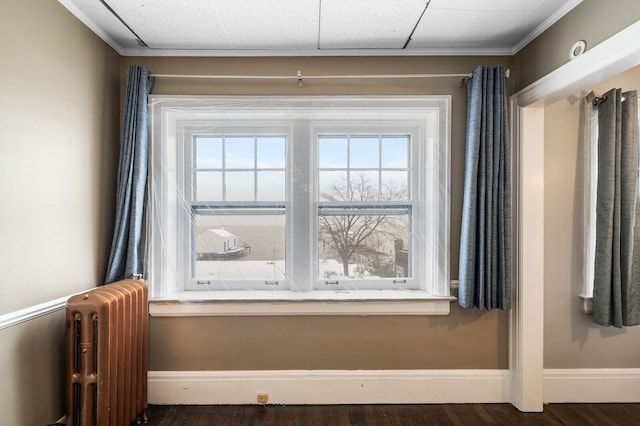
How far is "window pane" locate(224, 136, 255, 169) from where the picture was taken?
266cm

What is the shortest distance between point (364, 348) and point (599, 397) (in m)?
1.71

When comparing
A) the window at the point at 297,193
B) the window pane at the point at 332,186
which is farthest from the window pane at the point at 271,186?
the window pane at the point at 332,186

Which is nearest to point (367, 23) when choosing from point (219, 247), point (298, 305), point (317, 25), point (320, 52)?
point (317, 25)

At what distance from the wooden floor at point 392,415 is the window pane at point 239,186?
57.3 inches

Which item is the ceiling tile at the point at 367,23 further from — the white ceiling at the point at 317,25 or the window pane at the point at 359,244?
the window pane at the point at 359,244

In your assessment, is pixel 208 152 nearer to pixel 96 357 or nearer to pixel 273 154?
pixel 273 154

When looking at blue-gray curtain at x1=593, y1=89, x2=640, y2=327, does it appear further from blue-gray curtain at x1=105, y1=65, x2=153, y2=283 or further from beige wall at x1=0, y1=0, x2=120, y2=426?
beige wall at x1=0, y1=0, x2=120, y2=426

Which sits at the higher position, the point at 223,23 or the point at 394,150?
the point at 223,23

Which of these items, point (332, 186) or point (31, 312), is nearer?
point (31, 312)

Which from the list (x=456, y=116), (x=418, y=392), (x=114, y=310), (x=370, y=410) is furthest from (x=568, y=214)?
(x=114, y=310)

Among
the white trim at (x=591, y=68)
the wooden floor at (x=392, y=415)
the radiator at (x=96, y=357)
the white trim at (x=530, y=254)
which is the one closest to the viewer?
the white trim at (x=591, y=68)

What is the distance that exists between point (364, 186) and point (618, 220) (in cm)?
172

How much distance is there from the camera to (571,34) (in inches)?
80.7

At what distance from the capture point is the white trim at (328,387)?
2600mm
